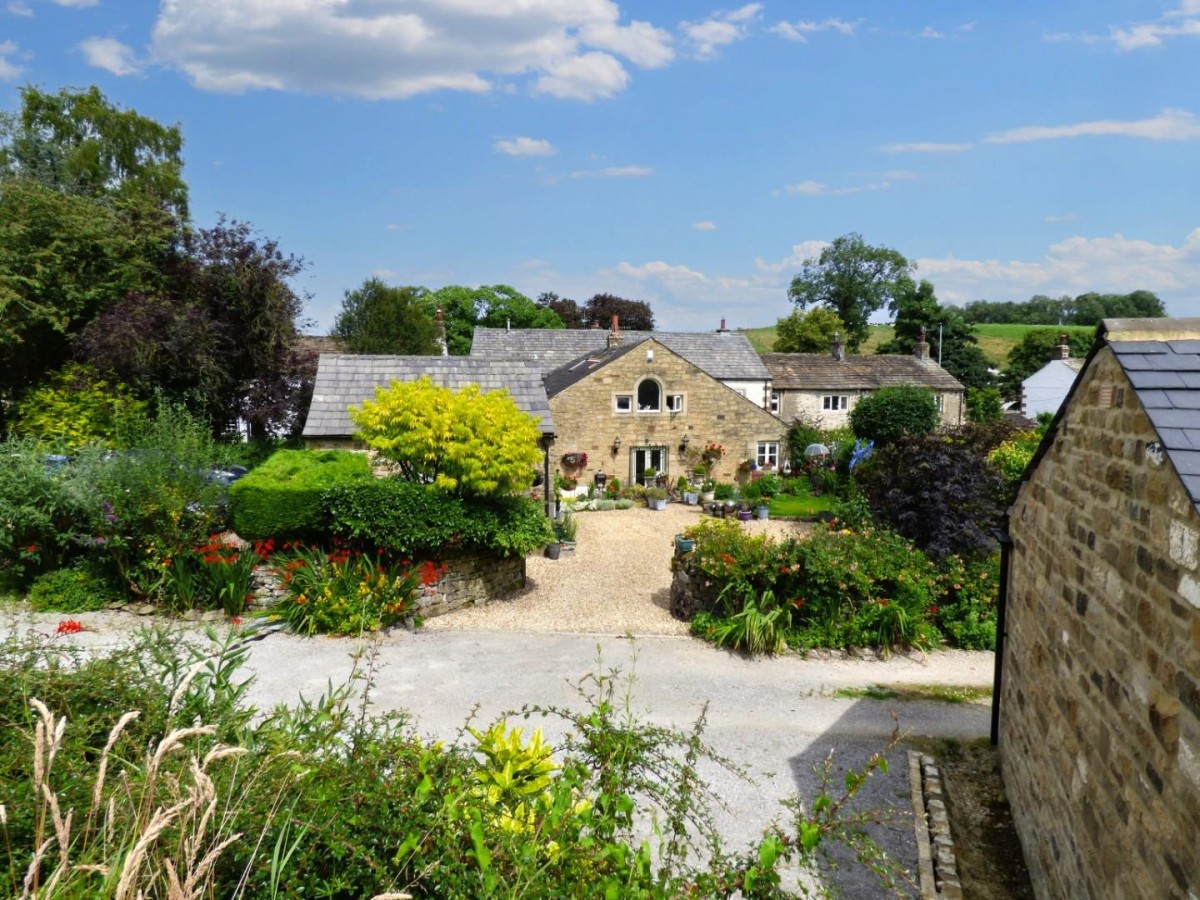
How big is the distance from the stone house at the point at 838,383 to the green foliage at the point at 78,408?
2462cm

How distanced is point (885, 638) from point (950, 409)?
27.9 m

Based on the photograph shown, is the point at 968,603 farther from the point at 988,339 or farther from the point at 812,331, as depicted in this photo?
the point at 988,339

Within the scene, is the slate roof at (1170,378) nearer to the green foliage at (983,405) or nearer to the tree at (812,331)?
the green foliage at (983,405)

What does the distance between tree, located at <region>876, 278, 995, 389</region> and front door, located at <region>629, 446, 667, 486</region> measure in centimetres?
3168

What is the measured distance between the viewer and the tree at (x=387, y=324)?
3788 centimetres

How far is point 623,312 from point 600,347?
33.8 metres

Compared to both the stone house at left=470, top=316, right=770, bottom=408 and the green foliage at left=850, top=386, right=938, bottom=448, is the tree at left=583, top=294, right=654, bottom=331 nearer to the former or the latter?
the stone house at left=470, top=316, right=770, bottom=408

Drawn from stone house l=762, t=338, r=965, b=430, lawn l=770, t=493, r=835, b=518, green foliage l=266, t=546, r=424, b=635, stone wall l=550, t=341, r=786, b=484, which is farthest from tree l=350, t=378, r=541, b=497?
stone house l=762, t=338, r=965, b=430

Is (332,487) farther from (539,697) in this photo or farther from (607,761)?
(607,761)

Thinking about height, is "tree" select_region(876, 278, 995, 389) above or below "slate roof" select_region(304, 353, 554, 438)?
above

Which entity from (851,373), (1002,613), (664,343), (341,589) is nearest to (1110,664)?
(1002,613)

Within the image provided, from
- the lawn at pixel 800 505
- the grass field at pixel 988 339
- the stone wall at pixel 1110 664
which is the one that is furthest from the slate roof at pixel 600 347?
the grass field at pixel 988 339

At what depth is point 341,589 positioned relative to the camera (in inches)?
445

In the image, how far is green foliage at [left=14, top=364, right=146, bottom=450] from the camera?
19.1m
